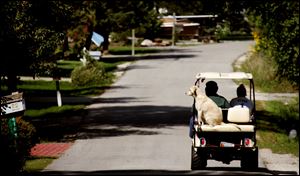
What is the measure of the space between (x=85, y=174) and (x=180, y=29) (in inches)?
3046

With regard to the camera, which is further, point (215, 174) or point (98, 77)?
point (98, 77)

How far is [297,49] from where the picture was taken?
26453 mm

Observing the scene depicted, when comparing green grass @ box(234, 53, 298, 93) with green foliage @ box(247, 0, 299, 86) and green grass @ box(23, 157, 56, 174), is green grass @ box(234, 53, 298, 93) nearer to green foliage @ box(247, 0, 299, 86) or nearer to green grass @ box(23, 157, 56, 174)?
green foliage @ box(247, 0, 299, 86)

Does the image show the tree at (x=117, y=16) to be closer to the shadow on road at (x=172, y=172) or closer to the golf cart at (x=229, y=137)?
the shadow on road at (x=172, y=172)

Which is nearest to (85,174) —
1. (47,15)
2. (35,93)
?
(47,15)

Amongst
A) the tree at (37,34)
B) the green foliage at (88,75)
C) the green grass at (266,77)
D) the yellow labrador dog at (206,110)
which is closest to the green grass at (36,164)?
the tree at (37,34)

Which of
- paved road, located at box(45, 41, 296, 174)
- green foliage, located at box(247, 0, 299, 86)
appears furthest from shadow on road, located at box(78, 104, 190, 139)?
green foliage, located at box(247, 0, 299, 86)

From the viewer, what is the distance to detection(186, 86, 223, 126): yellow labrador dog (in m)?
12.6

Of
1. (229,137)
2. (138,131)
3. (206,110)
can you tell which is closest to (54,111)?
(138,131)

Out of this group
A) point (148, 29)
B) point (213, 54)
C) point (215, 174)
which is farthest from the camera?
point (148, 29)

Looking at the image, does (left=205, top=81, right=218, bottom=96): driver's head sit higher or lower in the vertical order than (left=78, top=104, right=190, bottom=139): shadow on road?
higher

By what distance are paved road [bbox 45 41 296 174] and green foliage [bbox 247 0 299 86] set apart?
449cm

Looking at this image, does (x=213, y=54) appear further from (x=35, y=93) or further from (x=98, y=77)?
(x=35, y=93)

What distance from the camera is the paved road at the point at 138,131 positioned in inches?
622
